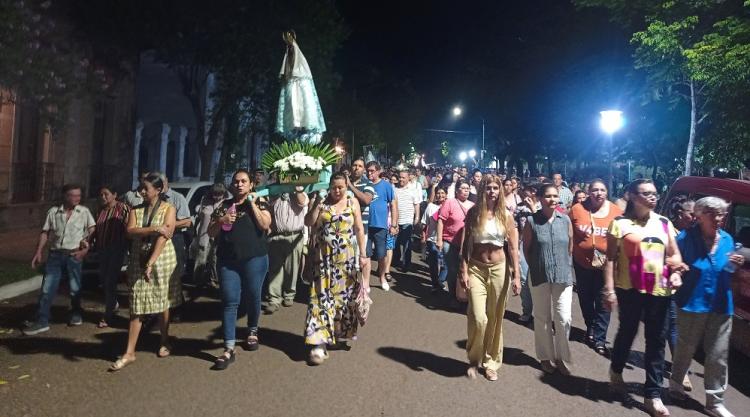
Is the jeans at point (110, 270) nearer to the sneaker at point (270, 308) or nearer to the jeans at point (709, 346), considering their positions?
the sneaker at point (270, 308)

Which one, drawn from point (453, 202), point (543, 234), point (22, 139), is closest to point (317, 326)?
point (543, 234)

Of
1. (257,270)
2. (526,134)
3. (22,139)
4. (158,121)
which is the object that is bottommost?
(257,270)

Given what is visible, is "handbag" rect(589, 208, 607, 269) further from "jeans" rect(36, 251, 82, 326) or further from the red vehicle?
"jeans" rect(36, 251, 82, 326)

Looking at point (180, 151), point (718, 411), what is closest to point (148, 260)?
point (718, 411)

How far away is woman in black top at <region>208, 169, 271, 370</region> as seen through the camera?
5117 mm

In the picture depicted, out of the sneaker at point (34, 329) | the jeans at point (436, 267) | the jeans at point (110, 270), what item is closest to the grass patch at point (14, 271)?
the sneaker at point (34, 329)

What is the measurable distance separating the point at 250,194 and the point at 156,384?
1.95m

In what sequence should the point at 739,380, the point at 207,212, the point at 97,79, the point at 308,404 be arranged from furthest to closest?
the point at 97,79 < the point at 207,212 < the point at 739,380 < the point at 308,404

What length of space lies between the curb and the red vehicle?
9385 millimetres

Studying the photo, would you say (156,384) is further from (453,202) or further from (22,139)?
(22,139)

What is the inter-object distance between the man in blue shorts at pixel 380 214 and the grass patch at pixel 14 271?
5.62 m

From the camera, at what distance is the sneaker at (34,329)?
5963 mm

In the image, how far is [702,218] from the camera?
4500 mm

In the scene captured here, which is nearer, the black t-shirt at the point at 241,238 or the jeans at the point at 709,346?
the jeans at the point at 709,346
